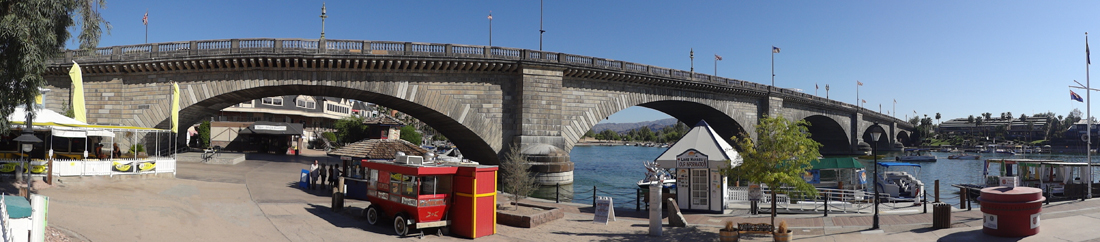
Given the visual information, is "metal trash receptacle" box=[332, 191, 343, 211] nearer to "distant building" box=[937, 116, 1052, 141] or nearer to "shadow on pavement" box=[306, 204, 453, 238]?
"shadow on pavement" box=[306, 204, 453, 238]

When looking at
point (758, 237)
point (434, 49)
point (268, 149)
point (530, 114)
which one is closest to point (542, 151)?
point (530, 114)

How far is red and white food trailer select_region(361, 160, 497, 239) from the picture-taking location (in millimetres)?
14531

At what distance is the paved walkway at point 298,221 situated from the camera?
13523mm

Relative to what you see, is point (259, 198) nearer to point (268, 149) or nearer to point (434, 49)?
point (434, 49)

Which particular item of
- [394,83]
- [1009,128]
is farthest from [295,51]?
[1009,128]

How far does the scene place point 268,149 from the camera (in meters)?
54.5

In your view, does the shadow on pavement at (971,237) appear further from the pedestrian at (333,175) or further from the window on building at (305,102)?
the window on building at (305,102)

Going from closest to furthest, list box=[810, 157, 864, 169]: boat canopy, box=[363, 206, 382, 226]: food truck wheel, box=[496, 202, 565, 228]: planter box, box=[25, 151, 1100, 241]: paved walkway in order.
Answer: box=[25, 151, 1100, 241]: paved walkway < box=[363, 206, 382, 226]: food truck wheel < box=[496, 202, 565, 228]: planter box < box=[810, 157, 864, 169]: boat canopy

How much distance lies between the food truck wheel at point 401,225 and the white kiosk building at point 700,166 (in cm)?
873

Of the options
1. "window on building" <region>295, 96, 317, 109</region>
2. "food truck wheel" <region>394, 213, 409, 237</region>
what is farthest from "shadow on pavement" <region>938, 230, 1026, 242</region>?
"window on building" <region>295, 96, 317, 109</region>

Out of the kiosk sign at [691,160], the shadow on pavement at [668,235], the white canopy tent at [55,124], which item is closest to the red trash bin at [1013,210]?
the shadow on pavement at [668,235]

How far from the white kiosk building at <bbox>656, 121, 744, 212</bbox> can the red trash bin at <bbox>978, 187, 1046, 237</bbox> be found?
7.32 meters

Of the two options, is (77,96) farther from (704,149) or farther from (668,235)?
(704,149)

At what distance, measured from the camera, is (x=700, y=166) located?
63.7 feet
